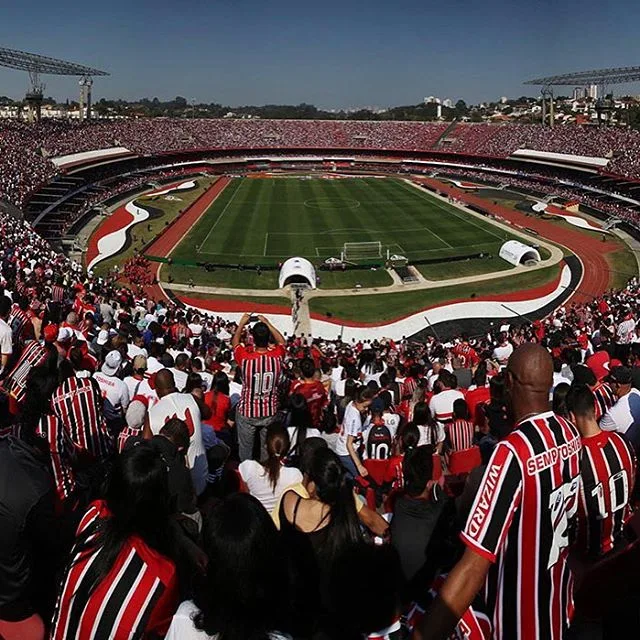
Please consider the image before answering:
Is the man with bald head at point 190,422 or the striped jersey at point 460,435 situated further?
the striped jersey at point 460,435

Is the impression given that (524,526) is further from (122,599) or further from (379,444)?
(379,444)

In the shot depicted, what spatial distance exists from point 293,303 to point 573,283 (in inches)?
640

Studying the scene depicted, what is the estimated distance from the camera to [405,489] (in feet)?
15.3

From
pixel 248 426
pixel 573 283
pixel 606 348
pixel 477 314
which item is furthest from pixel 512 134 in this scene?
pixel 248 426

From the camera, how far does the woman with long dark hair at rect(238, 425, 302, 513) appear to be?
538 cm

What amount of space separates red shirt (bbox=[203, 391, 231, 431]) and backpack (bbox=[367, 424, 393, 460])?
6.79ft

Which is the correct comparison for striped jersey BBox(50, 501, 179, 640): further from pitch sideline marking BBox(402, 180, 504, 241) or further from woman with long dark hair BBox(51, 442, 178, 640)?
pitch sideline marking BBox(402, 180, 504, 241)

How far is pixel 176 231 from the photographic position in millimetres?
47094

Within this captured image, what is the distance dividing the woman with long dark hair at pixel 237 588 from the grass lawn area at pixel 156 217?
116 feet

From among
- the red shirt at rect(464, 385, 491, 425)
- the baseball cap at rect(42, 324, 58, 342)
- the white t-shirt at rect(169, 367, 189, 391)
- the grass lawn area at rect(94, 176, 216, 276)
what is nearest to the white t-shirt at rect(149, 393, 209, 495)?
the white t-shirt at rect(169, 367, 189, 391)

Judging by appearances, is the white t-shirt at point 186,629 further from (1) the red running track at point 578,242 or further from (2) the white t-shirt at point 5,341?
(1) the red running track at point 578,242

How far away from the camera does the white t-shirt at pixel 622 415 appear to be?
274 inches

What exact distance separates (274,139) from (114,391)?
89.3 m

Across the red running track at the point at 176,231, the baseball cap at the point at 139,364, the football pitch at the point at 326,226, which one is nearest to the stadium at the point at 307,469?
the baseball cap at the point at 139,364
